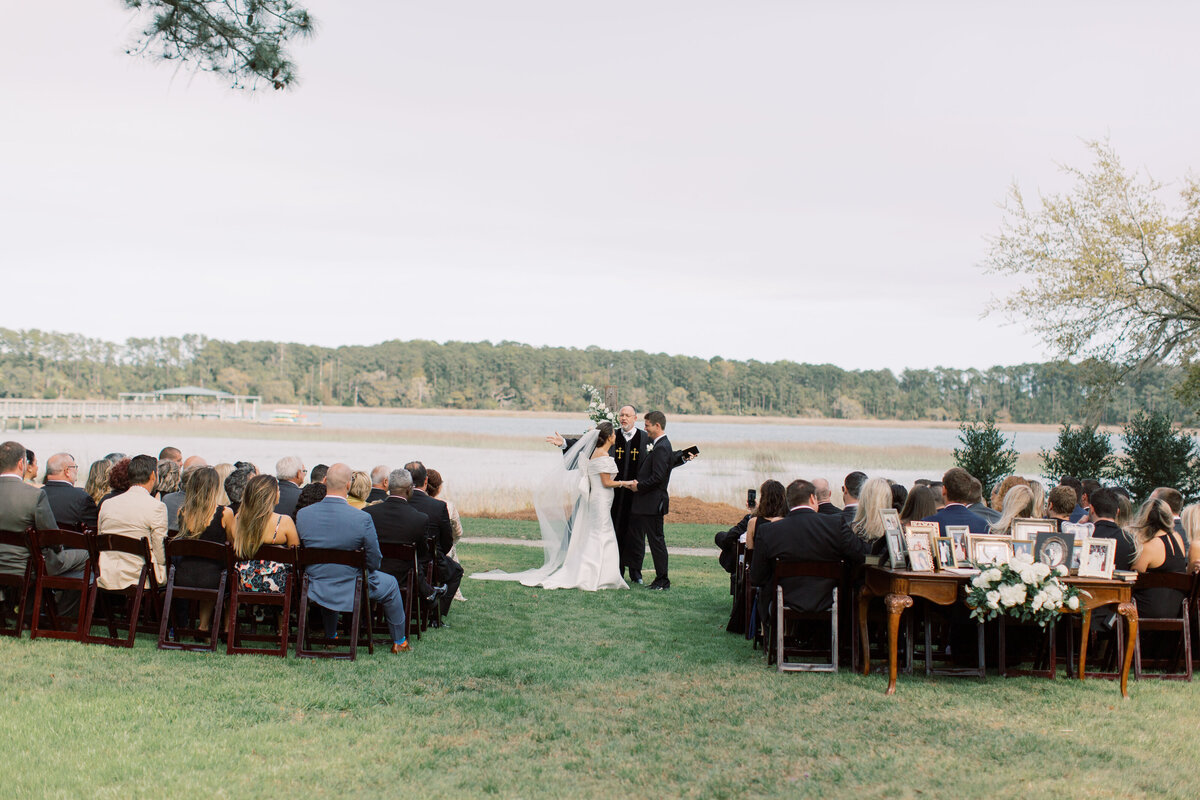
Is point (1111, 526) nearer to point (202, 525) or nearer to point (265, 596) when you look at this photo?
point (265, 596)

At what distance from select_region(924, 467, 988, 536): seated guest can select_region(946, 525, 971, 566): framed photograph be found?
0.42 metres

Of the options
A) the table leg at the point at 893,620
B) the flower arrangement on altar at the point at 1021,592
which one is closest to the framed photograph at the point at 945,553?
the flower arrangement on altar at the point at 1021,592

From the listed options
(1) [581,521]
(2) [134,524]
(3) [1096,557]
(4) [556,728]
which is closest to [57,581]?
(2) [134,524]

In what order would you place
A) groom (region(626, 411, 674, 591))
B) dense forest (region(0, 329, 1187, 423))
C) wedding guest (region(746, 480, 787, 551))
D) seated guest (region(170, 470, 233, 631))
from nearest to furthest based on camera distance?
seated guest (region(170, 470, 233, 631)) < wedding guest (region(746, 480, 787, 551)) < groom (region(626, 411, 674, 591)) < dense forest (region(0, 329, 1187, 423))

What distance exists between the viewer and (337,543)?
6.70 m

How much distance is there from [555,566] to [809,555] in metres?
4.74

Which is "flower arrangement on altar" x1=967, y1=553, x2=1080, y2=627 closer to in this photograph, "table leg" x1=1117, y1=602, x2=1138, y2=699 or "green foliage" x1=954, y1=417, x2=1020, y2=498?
"table leg" x1=1117, y1=602, x2=1138, y2=699

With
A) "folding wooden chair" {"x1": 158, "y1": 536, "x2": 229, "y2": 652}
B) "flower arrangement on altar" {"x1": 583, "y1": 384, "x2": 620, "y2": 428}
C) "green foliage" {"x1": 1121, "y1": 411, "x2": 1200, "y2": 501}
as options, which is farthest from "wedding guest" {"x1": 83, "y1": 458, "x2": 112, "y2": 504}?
"green foliage" {"x1": 1121, "y1": 411, "x2": 1200, "y2": 501}

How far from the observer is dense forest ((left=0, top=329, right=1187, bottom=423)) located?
97000 mm

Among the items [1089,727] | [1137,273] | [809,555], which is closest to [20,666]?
[809,555]

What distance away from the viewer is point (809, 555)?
670 cm

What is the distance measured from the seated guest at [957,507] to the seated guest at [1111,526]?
33.8 inches

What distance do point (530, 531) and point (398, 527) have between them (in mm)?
9116

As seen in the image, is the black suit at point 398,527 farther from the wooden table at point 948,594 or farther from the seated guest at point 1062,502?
the seated guest at point 1062,502
